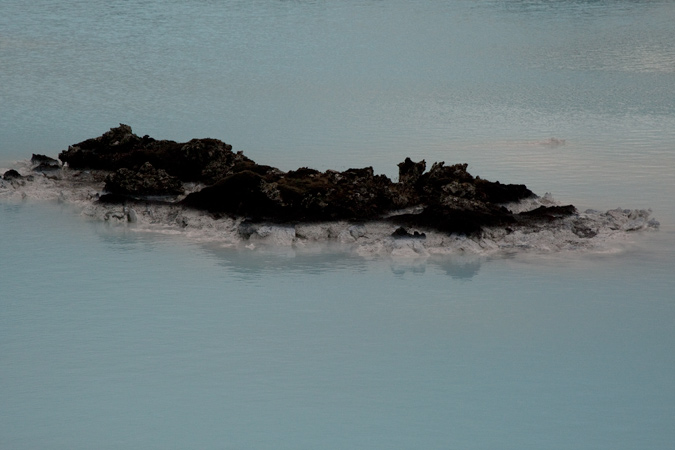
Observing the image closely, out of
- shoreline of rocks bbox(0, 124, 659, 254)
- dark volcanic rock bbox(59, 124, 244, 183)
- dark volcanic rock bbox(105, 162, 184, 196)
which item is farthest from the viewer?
dark volcanic rock bbox(59, 124, 244, 183)

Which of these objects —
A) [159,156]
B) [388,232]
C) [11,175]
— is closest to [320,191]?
[388,232]

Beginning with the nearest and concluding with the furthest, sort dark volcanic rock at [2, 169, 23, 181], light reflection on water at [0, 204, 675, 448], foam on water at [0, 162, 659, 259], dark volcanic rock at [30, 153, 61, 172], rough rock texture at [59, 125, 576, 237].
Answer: light reflection on water at [0, 204, 675, 448] → foam on water at [0, 162, 659, 259] → rough rock texture at [59, 125, 576, 237] → dark volcanic rock at [2, 169, 23, 181] → dark volcanic rock at [30, 153, 61, 172]

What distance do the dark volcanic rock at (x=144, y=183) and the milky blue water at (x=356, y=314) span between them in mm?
380

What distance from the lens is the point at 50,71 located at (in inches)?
442

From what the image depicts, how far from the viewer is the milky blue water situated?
3207 mm

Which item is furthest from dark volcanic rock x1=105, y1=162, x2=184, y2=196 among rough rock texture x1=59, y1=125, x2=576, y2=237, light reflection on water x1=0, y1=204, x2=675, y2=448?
light reflection on water x1=0, y1=204, x2=675, y2=448

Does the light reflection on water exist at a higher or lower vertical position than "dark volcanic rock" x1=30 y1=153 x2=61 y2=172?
lower

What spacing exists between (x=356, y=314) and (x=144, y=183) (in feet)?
8.05

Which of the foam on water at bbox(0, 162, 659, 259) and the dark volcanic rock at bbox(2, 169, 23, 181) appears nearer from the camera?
the foam on water at bbox(0, 162, 659, 259)

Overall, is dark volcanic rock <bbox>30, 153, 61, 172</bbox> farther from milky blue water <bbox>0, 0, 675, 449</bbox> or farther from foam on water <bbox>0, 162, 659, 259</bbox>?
foam on water <bbox>0, 162, 659, 259</bbox>

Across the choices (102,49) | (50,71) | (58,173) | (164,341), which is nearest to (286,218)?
(164,341)

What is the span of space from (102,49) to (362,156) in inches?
258

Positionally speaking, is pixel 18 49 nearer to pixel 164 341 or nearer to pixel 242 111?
pixel 242 111

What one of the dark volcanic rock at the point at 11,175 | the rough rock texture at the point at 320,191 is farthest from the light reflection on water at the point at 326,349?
the dark volcanic rock at the point at 11,175
